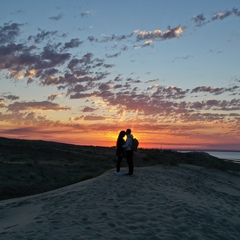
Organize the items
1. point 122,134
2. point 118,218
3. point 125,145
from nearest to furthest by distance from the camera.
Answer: point 118,218, point 125,145, point 122,134

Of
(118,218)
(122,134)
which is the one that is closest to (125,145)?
(122,134)

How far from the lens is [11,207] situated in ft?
49.2

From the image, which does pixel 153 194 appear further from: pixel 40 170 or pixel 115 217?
pixel 40 170

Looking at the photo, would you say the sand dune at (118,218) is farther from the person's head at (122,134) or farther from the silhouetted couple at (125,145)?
the person's head at (122,134)

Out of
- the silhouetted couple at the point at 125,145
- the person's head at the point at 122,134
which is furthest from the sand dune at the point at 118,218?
the person's head at the point at 122,134

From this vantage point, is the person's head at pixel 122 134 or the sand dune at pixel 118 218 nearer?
the sand dune at pixel 118 218

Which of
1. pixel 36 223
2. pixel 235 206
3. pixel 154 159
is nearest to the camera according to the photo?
pixel 36 223

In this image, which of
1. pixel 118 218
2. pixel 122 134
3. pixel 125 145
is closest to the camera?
pixel 118 218

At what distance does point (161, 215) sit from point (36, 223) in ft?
12.4

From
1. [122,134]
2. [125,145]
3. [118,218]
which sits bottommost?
[118,218]

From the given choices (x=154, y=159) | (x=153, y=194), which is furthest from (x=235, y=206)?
(x=154, y=159)

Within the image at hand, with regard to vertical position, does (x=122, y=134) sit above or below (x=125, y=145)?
above

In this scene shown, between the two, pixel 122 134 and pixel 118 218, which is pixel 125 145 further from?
pixel 118 218

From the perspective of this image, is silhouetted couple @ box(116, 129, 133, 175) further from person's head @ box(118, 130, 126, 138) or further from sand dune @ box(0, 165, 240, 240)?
sand dune @ box(0, 165, 240, 240)
